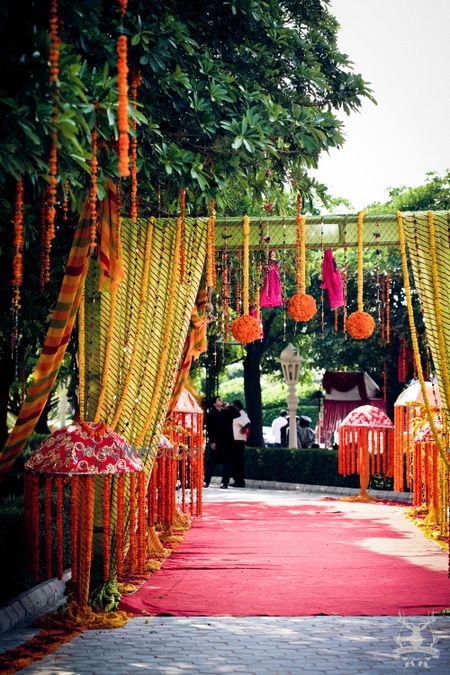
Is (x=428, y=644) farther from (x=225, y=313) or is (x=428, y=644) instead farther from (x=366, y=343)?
(x=366, y=343)

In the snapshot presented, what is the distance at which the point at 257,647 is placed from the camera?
5.35 m

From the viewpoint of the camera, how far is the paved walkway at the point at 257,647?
491 cm

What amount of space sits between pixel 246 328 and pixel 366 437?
6655mm

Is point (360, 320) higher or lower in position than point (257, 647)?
higher

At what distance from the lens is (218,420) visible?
51.5ft

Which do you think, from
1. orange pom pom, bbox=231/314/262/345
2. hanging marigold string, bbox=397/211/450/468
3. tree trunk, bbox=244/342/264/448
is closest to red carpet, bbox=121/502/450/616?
hanging marigold string, bbox=397/211/450/468

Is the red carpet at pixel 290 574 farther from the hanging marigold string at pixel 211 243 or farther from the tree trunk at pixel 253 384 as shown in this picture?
the tree trunk at pixel 253 384

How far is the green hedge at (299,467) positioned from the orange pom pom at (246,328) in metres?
8.50

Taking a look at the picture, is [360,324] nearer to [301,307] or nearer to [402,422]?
[301,307]


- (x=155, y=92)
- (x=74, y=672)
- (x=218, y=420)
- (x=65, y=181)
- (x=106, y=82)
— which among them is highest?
(x=155, y=92)

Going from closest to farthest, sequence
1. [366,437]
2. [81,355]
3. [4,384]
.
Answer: [81,355] < [4,384] < [366,437]

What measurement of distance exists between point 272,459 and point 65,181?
1353 centimetres

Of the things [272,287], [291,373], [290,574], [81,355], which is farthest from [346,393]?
[81,355]

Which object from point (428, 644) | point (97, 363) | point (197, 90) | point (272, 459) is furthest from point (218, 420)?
point (428, 644)
